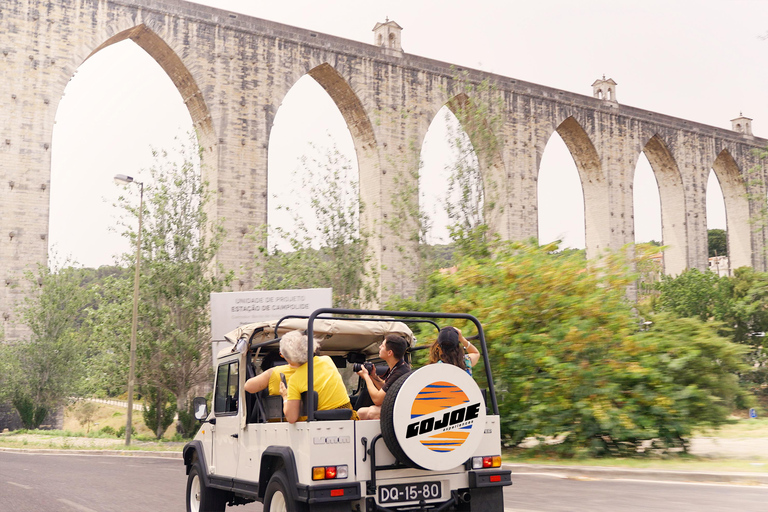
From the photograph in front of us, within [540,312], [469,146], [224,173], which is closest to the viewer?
[540,312]

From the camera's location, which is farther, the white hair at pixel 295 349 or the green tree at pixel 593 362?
the green tree at pixel 593 362

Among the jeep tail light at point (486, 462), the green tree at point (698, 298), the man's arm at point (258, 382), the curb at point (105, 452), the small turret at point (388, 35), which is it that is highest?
the small turret at point (388, 35)

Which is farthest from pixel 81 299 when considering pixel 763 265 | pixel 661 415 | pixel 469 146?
pixel 763 265

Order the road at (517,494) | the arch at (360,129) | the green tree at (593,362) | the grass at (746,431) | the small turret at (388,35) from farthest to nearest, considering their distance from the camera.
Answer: the small turret at (388,35)
the arch at (360,129)
the grass at (746,431)
the green tree at (593,362)
the road at (517,494)

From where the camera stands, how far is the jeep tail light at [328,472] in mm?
4180

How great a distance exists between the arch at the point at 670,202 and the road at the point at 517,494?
3837cm

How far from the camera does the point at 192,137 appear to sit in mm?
24156

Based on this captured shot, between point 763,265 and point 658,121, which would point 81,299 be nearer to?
point 658,121

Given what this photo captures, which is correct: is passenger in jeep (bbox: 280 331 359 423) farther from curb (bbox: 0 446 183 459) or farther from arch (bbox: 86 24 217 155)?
arch (bbox: 86 24 217 155)

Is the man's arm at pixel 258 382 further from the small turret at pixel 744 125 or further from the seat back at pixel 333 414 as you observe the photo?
the small turret at pixel 744 125

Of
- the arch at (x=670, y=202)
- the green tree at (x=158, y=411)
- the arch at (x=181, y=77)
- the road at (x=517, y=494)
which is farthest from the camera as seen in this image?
the arch at (x=670, y=202)

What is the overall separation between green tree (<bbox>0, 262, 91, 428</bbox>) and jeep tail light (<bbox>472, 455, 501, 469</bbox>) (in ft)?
76.3

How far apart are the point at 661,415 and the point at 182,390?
16.4 meters

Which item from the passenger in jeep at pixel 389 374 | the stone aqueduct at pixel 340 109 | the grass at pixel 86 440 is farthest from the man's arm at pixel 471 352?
the grass at pixel 86 440
